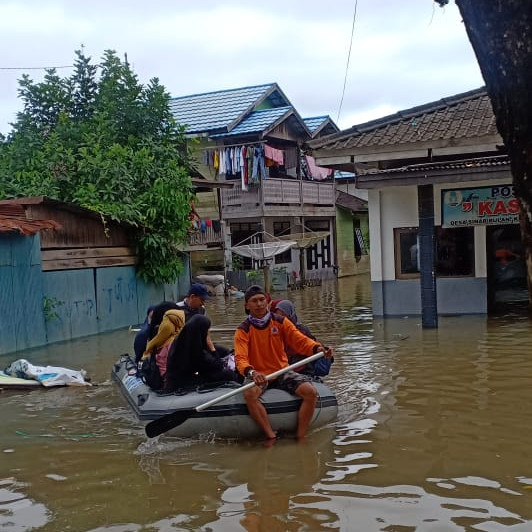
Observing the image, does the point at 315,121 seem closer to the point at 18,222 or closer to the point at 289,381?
the point at 18,222

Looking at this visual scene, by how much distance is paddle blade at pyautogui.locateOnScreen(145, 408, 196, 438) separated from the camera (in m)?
6.20

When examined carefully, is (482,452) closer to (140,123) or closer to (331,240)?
(140,123)

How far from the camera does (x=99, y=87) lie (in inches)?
768

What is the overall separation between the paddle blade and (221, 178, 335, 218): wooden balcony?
59.8 feet

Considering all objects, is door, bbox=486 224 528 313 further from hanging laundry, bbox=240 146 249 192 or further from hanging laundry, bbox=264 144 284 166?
hanging laundry, bbox=240 146 249 192

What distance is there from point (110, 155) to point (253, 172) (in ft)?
27.4

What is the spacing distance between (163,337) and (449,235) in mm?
8390

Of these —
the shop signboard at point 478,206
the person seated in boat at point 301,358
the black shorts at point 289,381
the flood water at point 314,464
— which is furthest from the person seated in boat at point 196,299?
the shop signboard at point 478,206

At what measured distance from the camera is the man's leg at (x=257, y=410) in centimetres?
624

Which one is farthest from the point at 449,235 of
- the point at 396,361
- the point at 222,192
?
the point at 222,192

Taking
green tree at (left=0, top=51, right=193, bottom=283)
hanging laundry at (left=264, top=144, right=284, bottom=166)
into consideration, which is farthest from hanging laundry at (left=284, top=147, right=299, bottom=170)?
green tree at (left=0, top=51, right=193, bottom=283)

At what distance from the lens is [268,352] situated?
660 cm

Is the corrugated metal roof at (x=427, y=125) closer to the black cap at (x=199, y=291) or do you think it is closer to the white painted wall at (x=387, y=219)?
the white painted wall at (x=387, y=219)

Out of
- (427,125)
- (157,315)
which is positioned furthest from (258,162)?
(157,315)
